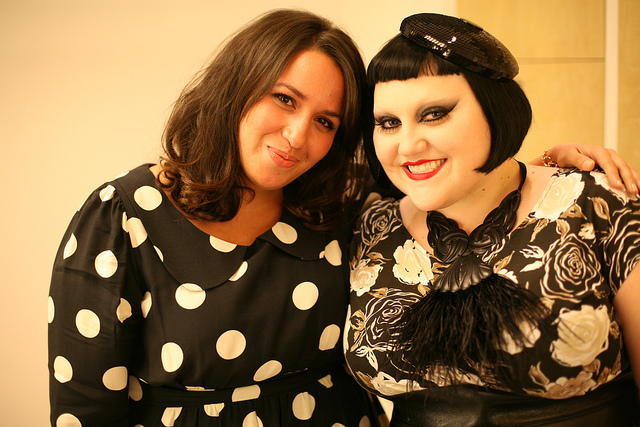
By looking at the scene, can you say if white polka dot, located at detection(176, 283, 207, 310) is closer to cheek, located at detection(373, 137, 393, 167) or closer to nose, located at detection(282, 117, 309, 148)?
nose, located at detection(282, 117, 309, 148)

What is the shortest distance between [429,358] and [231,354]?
479mm

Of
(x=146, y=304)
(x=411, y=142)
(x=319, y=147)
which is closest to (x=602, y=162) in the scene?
(x=411, y=142)

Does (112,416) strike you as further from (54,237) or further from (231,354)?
(54,237)

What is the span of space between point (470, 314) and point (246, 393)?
0.60 metres

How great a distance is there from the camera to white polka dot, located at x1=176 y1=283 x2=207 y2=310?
122cm

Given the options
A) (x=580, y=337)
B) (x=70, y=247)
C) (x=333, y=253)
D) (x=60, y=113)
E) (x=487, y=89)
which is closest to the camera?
(x=580, y=337)

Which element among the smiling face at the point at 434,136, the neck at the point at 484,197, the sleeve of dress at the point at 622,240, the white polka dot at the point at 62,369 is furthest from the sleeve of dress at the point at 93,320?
the sleeve of dress at the point at 622,240

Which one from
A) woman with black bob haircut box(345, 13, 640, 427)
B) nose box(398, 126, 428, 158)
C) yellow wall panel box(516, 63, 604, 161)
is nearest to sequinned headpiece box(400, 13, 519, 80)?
woman with black bob haircut box(345, 13, 640, 427)

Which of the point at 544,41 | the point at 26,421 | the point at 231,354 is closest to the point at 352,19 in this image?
the point at 544,41

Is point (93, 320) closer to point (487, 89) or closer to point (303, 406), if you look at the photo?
point (303, 406)

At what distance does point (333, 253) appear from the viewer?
4.66ft

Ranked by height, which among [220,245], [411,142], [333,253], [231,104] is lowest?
[333,253]

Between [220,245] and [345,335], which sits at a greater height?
[220,245]

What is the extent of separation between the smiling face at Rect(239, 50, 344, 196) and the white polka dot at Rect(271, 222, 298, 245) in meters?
0.13
